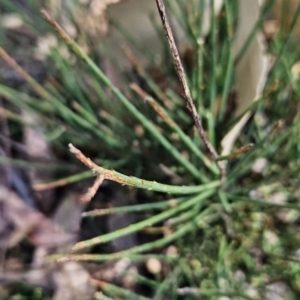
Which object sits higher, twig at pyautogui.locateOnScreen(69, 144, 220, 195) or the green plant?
the green plant

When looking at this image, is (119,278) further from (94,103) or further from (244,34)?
(244,34)

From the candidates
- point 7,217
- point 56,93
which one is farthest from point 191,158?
point 7,217

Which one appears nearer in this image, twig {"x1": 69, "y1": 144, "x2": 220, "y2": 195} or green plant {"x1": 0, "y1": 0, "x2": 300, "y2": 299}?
twig {"x1": 69, "y1": 144, "x2": 220, "y2": 195}

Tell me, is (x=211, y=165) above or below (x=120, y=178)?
above

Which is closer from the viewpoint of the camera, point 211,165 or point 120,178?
point 120,178

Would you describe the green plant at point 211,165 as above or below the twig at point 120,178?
above

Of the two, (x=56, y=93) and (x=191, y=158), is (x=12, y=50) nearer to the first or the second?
(x=56, y=93)

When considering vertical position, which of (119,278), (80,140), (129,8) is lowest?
(119,278)

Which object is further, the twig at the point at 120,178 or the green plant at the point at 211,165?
the green plant at the point at 211,165

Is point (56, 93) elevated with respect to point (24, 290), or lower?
elevated

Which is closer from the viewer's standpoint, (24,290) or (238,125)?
(238,125)
